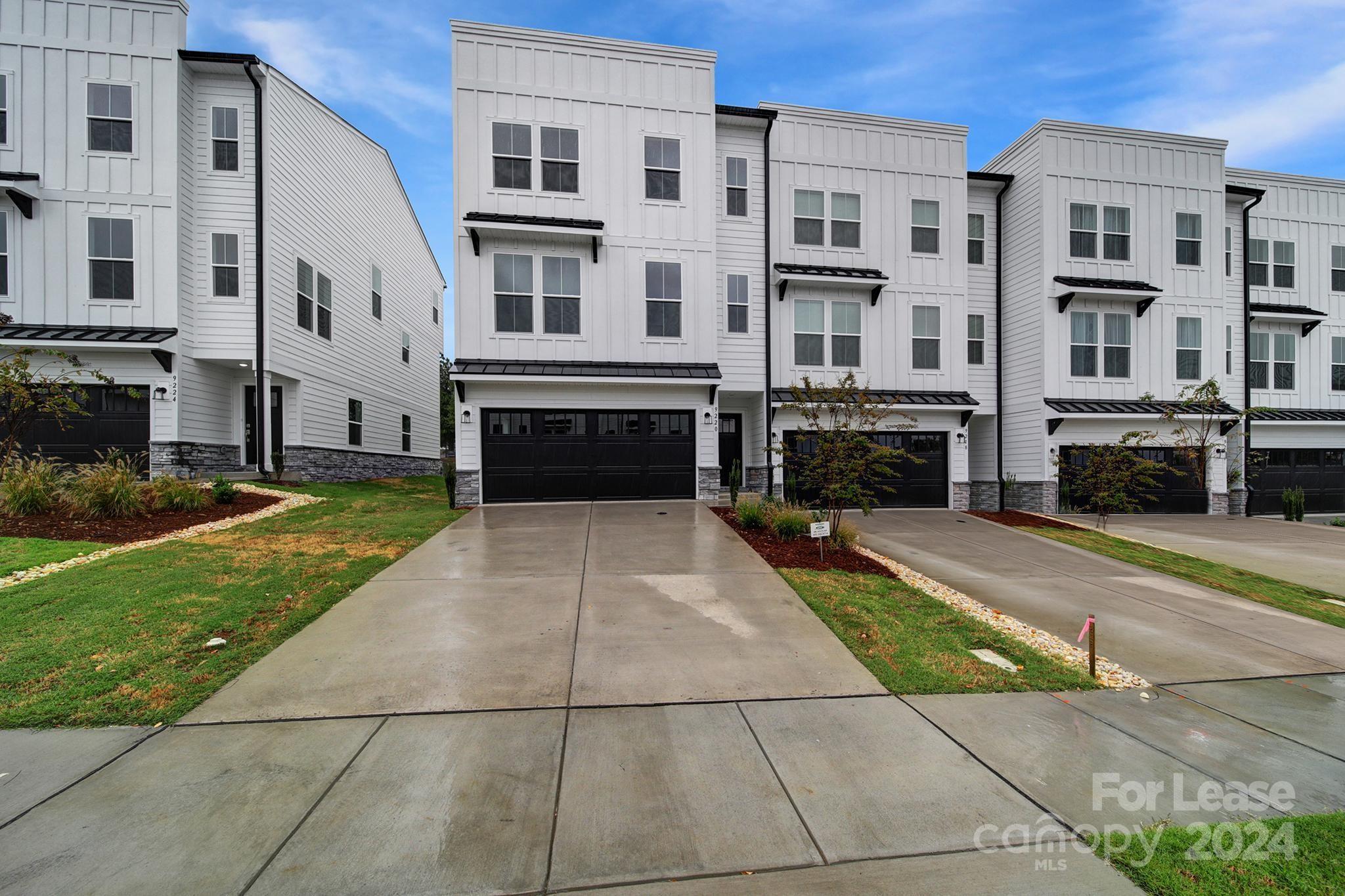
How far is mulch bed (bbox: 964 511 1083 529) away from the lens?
537 inches

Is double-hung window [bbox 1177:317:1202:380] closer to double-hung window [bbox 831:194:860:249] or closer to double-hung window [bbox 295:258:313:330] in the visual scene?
double-hung window [bbox 831:194:860:249]

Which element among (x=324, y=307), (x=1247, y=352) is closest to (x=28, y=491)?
(x=324, y=307)

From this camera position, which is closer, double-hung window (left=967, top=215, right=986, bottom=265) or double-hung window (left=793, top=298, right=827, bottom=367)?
double-hung window (left=793, top=298, right=827, bottom=367)

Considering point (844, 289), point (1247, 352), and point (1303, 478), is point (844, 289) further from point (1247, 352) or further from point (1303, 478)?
point (1303, 478)

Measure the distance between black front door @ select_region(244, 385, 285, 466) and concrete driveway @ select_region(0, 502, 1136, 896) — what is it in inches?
515

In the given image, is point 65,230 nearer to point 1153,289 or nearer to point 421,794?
point 421,794

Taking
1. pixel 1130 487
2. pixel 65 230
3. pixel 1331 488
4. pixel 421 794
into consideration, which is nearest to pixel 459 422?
pixel 65 230

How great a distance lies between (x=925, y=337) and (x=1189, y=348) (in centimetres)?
838

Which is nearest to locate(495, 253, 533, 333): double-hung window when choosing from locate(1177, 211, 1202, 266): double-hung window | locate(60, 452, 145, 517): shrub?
locate(60, 452, 145, 517): shrub

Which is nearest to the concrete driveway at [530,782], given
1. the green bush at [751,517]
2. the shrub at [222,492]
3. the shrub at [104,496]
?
the green bush at [751,517]

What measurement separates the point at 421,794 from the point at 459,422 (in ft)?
37.9

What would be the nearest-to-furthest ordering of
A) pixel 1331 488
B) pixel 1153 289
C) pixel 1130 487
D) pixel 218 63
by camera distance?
pixel 1130 487 → pixel 218 63 → pixel 1153 289 → pixel 1331 488

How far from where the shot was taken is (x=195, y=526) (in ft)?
32.1

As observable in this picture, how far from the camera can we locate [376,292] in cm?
2139
